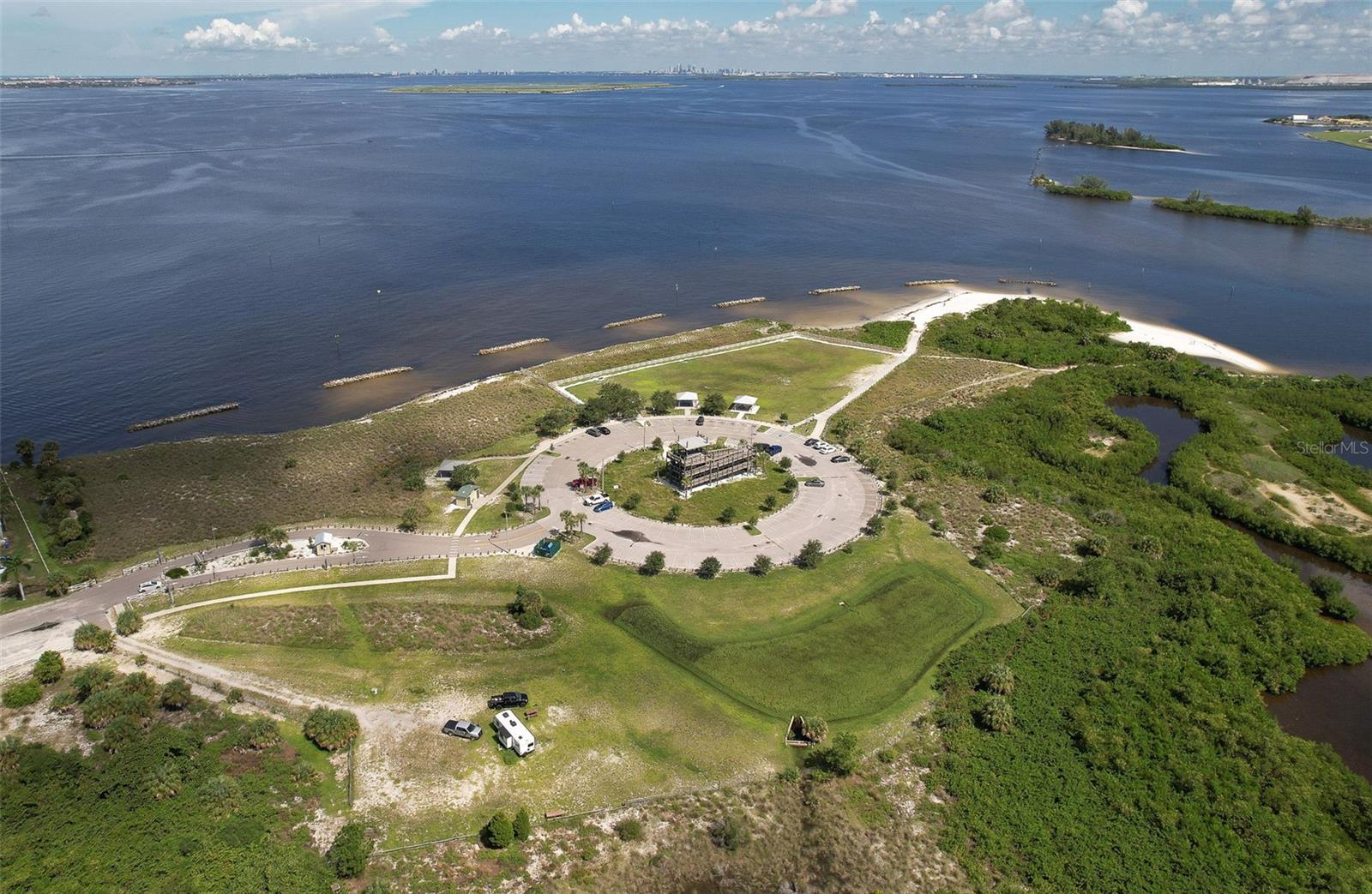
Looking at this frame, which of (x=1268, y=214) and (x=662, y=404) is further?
(x=1268, y=214)

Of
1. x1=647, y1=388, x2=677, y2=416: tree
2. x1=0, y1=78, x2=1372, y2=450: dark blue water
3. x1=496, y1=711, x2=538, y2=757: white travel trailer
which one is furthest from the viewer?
x1=0, y1=78, x2=1372, y2=450: dark blue water

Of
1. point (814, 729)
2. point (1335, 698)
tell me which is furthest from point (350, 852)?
point (1335, 698)

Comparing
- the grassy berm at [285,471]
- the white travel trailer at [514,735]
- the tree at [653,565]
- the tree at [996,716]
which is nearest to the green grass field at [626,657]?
the tree at [653,565]

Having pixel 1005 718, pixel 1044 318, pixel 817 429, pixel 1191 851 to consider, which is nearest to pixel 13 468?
pixel 817 429

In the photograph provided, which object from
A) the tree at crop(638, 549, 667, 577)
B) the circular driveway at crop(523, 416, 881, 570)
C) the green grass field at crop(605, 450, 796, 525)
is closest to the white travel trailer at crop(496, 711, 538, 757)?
the tree at crop(638, 549, 667, 577)

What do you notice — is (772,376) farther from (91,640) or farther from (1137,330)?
(91,640)

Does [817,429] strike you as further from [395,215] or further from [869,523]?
[395,215]

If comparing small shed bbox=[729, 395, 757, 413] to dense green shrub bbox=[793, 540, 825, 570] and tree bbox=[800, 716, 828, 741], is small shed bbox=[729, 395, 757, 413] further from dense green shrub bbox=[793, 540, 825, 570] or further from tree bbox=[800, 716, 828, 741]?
tree bbox=[800, 716, 828, 741]
